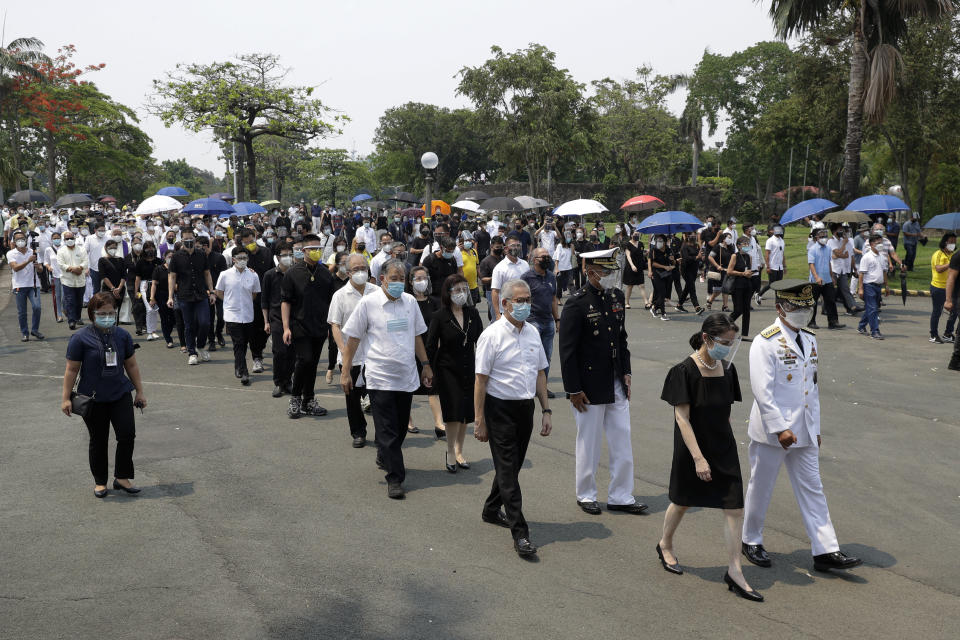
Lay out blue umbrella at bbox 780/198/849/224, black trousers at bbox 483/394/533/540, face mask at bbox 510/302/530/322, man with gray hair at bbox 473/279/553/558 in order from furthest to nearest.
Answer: blue umbrella at bbox 780/198/849/224, face mask at bbox 510/302/530/322, man with gray hair at bbox 473/279/553/558, black trousers at bbox 483/394/533/540

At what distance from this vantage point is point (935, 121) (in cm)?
2942

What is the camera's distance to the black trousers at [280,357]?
31.5 feet

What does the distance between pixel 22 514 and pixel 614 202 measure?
49.3 meters

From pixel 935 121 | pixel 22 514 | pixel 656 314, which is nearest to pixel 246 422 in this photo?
pixel 22 514

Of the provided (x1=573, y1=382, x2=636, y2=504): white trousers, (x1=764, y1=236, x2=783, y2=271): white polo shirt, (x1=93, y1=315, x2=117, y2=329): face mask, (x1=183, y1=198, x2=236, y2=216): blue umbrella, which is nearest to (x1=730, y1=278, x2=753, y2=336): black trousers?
(x1=764, y1=236, x2=783, y2=271): white polo shirt

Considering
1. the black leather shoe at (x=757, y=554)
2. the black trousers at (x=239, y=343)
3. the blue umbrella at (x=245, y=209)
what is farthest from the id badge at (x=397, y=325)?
the blue umbrella at (x=245, y=209)

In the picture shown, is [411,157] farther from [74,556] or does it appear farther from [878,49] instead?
[74,556]

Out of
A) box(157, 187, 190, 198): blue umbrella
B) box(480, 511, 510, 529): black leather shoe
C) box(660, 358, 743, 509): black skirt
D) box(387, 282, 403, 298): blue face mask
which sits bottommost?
box(480, 511, 510, 529): black leather shoe

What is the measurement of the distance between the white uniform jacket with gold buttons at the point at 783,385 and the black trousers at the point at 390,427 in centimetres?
281

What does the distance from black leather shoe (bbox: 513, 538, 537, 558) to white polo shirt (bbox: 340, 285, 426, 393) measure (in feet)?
5.95

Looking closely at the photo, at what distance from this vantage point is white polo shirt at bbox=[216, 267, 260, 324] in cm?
1073

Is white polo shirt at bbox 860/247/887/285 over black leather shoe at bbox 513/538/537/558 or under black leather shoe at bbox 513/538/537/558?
over

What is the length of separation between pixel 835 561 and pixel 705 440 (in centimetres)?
116

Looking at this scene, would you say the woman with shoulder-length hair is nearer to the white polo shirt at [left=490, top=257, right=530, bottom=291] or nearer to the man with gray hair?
the man with gray hair
